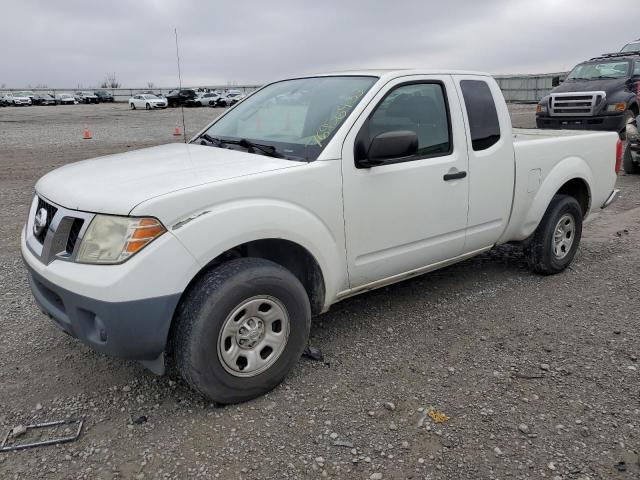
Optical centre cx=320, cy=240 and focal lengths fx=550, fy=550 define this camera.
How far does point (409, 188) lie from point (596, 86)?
12394mm

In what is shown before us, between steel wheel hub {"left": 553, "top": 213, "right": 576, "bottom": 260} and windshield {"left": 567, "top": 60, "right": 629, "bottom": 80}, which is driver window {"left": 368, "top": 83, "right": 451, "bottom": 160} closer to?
steel wheel hub {"left": 553, "top": 213, "right": 576, "bottom": 260}

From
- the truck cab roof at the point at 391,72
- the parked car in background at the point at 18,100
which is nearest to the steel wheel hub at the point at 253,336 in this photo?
the truck cab roof at the point at 391,72

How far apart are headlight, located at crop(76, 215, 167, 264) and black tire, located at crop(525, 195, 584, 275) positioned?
11.5 ft

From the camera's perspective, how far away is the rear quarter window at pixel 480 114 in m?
4.10

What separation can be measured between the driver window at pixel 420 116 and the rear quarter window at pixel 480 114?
25 cm

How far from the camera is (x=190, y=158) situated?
3.42m

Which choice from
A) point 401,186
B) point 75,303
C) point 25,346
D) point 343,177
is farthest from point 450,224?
point 25,346

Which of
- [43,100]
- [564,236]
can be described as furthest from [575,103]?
[43,100]

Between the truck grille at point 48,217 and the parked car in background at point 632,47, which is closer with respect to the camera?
the truck grille at point 48,217

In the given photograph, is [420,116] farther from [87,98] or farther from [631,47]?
[87,98]

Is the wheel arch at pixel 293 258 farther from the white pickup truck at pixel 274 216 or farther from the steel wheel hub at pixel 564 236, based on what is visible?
the steel wheel hub at pixel 564 236

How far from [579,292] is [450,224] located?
59.9 inches

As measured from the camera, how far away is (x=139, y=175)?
9.93 feet

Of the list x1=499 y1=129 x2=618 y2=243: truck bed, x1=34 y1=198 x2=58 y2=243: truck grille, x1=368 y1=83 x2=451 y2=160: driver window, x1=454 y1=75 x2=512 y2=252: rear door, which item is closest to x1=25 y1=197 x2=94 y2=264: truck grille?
x1=34 y1=198 x2=58 y2=243: truck grille
